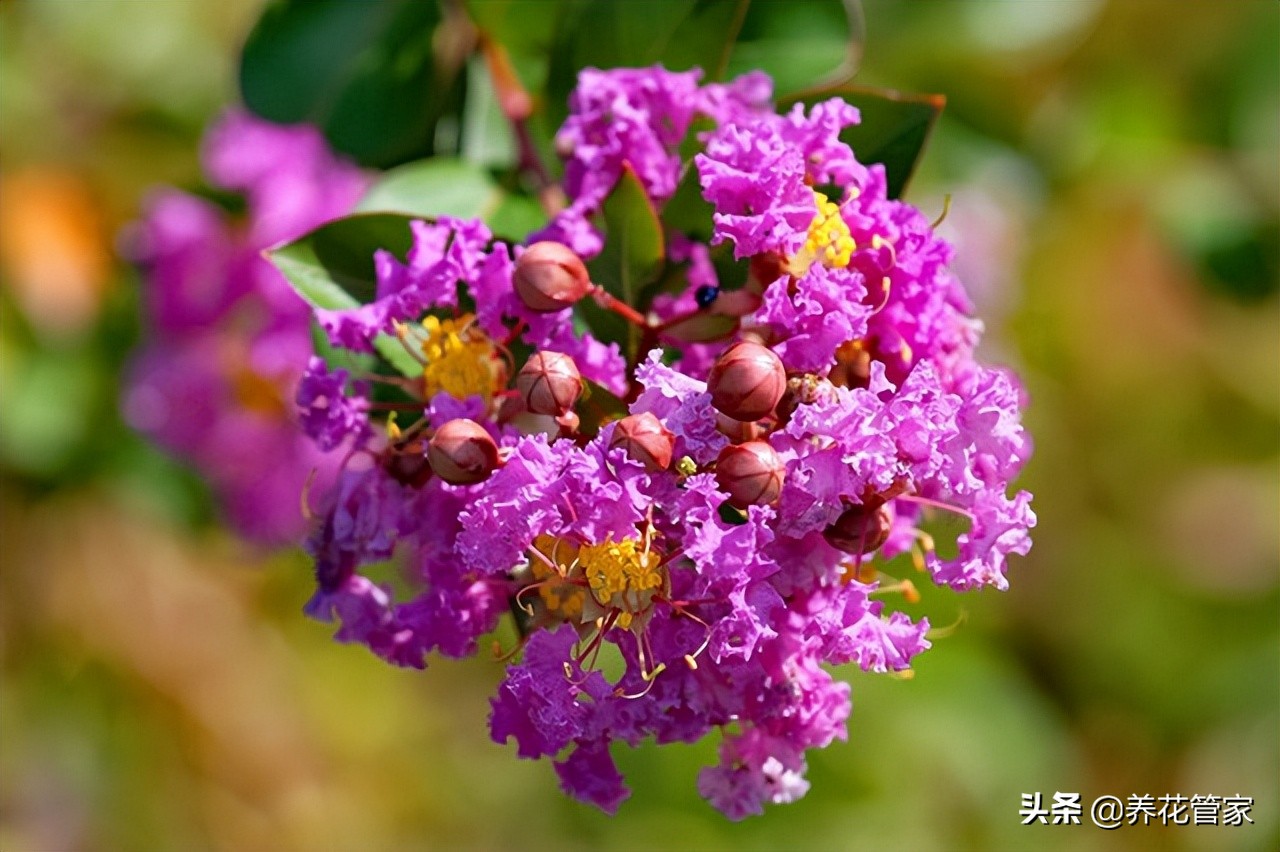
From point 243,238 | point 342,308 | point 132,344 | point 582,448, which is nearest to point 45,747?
point 132,344

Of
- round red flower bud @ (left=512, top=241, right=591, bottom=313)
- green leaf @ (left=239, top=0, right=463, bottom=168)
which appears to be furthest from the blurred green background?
round red flower bud @ (left=512, top=241, right=591, bottom=313)

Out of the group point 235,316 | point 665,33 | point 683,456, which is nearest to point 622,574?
point 683,456

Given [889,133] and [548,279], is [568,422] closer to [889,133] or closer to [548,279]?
[548,279]

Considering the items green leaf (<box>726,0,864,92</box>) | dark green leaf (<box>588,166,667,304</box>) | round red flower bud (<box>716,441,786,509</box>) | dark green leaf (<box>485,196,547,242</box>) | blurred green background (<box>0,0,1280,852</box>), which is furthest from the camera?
blurred green background (<box>0,0,1280,852</box>)

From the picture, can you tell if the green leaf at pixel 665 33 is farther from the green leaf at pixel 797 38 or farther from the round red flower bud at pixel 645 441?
the round red flower bud at pixel 645 441

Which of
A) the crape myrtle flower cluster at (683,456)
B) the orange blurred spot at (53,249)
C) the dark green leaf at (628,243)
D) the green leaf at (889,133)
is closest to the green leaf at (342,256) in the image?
the crape myrtle flower cluster at (683,456)

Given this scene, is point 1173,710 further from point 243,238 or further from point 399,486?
point 399,486

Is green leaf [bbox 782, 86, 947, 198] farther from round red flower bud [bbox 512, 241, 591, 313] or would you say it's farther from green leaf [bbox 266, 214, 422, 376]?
green leaf [bbox 266, 214, 422, 376]
